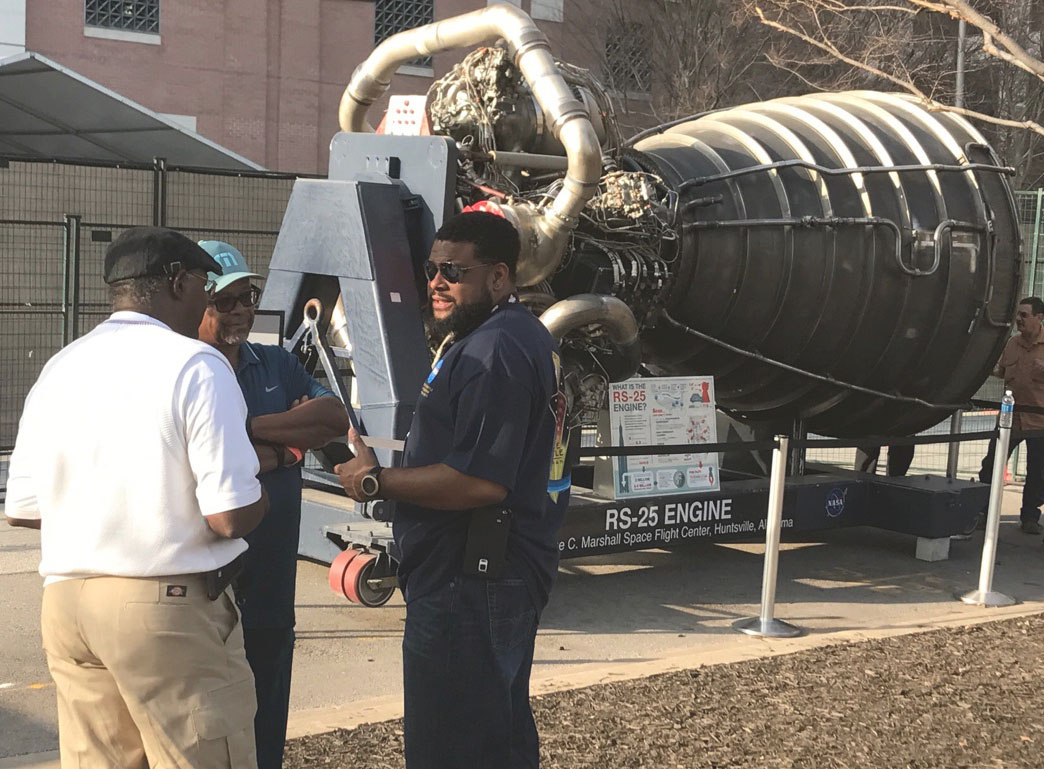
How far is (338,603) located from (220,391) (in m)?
4.60

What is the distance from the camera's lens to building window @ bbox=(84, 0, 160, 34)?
22.4 meters

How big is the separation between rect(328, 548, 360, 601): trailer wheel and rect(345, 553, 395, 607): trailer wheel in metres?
0.01

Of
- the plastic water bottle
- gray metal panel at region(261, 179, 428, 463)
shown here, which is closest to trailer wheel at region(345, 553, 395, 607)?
gray metal panel at region(261, 179, 428, 463)

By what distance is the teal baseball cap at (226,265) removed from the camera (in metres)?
3.96

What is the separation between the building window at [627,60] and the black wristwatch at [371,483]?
21.5 m

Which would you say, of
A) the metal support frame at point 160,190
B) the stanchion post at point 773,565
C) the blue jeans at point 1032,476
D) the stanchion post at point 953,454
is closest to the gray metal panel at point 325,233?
the stanchion post at point 773,565

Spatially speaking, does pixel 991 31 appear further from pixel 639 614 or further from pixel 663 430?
pixel 639 614

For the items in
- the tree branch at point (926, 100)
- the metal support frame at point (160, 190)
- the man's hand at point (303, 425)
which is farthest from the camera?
the metal support frame at point (160, 190)

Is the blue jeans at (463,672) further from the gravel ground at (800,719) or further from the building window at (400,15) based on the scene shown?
the building window at (400,15)

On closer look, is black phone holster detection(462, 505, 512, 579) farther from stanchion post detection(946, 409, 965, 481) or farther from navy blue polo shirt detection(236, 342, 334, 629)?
stanchion post detection(946, 409, 965, 481)

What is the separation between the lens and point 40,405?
3031 millimetres

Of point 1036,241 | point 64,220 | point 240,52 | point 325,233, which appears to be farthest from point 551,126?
point 240,52

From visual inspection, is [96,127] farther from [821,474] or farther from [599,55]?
[599,55]

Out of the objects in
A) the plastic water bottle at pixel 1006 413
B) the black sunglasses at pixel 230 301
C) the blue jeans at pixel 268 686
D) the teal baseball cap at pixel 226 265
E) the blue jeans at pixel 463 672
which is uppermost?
the teal baseball cap at pixel 226 265
